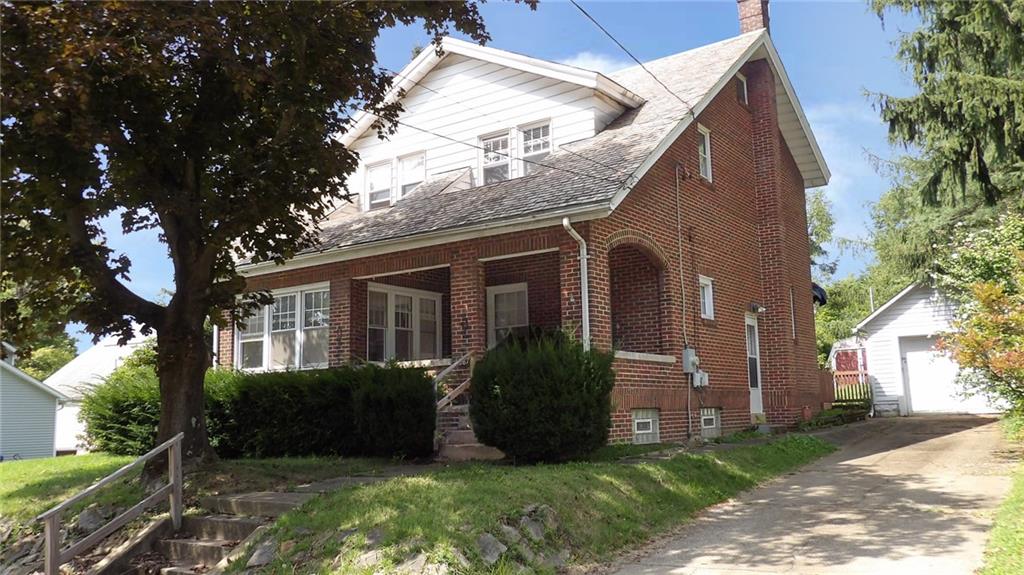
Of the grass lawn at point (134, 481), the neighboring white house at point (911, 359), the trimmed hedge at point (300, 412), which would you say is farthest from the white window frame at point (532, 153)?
the neighboring white house at point (911, 359)

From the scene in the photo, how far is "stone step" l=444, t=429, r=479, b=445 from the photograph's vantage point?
11727mm

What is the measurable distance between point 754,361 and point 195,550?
1291 cm

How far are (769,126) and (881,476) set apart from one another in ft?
32.3

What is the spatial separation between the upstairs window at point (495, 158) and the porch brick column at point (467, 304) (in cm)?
288

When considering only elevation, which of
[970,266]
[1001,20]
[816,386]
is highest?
[1001,20]

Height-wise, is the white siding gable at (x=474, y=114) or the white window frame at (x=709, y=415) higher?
the white siding gable at (x=474, y=114)

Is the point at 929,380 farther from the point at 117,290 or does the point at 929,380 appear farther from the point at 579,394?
the point at 117,290

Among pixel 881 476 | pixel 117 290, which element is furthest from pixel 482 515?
pixel 881 476

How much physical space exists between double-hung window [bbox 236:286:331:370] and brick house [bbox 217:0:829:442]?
0.05m

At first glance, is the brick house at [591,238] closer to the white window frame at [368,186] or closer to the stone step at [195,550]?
the white window frame at [368,186]

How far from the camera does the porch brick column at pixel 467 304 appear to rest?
43.2 ft

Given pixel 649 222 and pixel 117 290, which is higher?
pixel 649 222

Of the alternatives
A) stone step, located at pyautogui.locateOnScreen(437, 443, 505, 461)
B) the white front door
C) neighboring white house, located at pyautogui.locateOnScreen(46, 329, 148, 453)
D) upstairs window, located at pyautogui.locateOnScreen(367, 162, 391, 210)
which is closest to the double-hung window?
upstairs window, located at pyautogui.locateOnScreen(367, 162, 391, 210)

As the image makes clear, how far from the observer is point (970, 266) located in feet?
60.6
